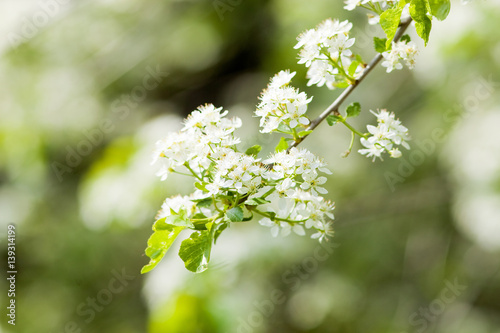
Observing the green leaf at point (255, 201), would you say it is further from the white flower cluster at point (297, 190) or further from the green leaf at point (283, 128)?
the green leaf at point (283, 128)

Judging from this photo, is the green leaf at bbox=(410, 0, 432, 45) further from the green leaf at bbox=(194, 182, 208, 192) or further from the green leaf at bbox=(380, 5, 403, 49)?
the green leaf at bbox=(194, 182, 208, 192)

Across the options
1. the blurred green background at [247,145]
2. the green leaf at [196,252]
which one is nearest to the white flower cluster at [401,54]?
the green leaf at [196,252]

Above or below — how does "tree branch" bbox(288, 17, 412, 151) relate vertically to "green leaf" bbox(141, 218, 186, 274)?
above

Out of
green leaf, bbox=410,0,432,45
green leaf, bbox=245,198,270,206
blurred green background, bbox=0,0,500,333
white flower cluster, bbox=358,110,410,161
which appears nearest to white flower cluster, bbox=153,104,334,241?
green leaf, bbox=245,198,270,206

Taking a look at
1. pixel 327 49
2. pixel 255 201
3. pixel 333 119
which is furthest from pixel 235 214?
pixel 327 49

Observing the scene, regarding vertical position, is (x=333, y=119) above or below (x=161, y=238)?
above

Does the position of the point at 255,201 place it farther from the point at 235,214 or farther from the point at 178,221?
the point at 178,221
